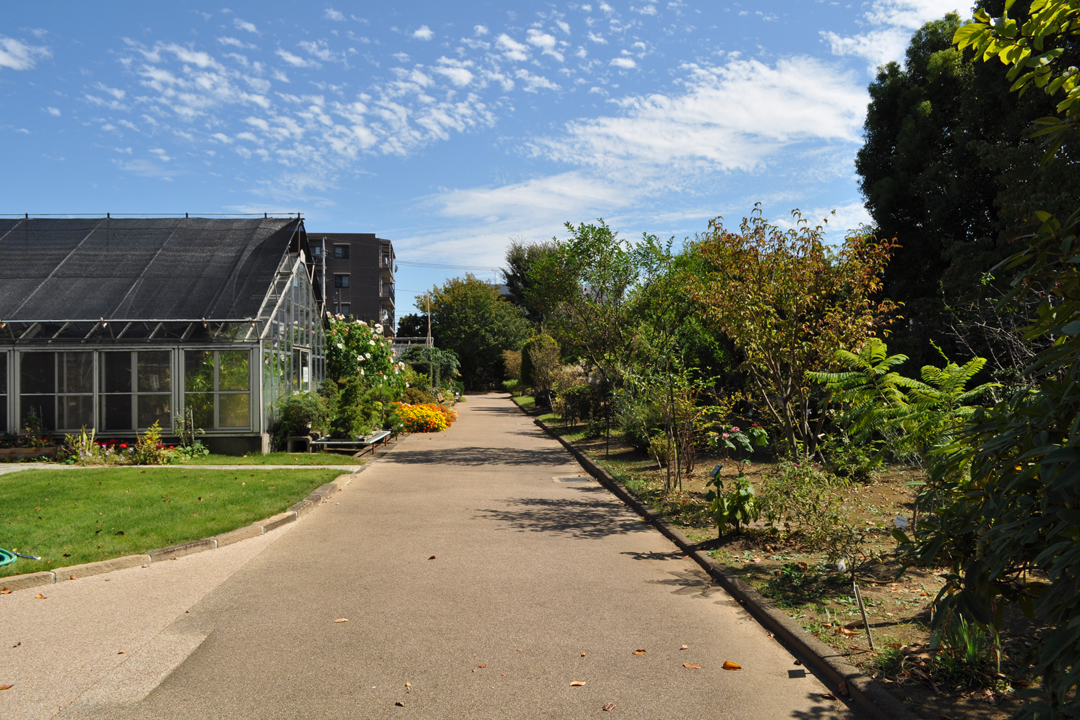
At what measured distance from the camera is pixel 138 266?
19.4 meters

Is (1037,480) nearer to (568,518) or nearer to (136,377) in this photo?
(568,518)

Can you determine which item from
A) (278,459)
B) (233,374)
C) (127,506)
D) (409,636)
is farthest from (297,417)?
(409,636)

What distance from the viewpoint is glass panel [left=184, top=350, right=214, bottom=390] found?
17172mm

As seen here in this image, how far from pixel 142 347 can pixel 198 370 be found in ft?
4.60

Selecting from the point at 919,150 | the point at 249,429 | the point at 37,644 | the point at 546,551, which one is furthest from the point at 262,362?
the point at 919,150

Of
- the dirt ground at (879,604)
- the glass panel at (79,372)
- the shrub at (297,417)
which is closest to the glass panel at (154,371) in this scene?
the glass panel at (79,372)

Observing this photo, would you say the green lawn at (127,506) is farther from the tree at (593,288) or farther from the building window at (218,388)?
the tree at (593,288)

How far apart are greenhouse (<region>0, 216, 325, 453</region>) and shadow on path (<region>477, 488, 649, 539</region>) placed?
29.1ft

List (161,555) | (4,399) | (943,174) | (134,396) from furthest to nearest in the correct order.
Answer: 1. (943,174)
2. (134,396)
3. (4,399)
4. (161,555)

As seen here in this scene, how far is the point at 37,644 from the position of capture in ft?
17.0

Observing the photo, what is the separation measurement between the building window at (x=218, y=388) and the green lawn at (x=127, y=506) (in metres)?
2.60

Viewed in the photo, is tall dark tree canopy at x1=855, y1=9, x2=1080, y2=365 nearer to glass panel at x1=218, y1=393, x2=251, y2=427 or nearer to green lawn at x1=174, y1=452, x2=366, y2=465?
green lawn at x1=174, y1=452, x2=366, y2=465

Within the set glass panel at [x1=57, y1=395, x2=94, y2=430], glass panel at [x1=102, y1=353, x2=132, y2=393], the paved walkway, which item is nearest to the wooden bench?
glass panel at [x1=102, y1=353, x2=132, y2=393]

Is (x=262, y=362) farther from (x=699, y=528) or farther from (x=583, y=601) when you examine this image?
(x=583, y=601)
